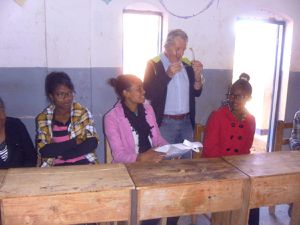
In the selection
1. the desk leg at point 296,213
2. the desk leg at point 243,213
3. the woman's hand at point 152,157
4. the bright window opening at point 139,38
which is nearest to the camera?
the desk leg at point 243,213

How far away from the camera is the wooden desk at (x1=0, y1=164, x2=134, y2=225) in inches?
60.6

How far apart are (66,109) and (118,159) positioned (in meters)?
0.56

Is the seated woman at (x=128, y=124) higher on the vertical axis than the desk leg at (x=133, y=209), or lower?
higher

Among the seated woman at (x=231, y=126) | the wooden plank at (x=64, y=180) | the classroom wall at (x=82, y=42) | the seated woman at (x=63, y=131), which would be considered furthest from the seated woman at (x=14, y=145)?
the seated woman at (x=231, y=126)

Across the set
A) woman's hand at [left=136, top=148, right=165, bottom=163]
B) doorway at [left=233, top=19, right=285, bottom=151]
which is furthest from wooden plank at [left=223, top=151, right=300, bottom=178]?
doorway at [left=233, top=19, right=285, bottom=151]


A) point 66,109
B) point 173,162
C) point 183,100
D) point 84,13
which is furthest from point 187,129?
point 84,13

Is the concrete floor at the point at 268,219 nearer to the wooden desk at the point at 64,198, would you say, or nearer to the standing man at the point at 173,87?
the standing man at the point at 173,87

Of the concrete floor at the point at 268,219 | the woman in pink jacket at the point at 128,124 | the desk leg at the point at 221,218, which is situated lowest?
the concrete floor at the point at 268,219

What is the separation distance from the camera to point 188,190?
1.75 metres

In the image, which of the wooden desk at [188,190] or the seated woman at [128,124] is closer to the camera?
the wooden desk at [188,190]

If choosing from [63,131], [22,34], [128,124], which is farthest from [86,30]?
[128,124]

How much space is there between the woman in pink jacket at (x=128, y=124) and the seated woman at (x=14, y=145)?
0.63 m

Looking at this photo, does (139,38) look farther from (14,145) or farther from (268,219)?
(268,219)

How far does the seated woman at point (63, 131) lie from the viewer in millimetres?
2324
